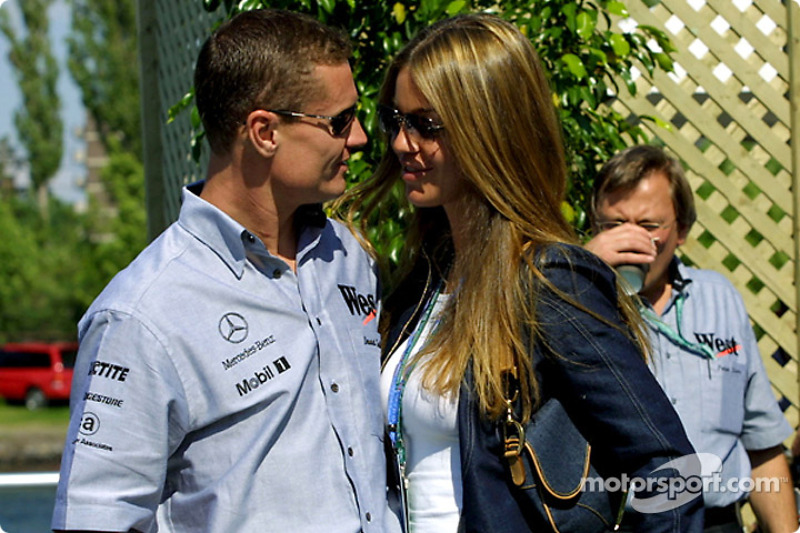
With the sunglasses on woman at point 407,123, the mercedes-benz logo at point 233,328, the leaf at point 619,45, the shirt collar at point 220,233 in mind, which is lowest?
the mercedes-benz logo at point 233,328

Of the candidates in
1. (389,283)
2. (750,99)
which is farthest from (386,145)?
(750,99)

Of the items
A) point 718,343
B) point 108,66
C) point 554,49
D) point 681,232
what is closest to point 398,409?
point 718,343

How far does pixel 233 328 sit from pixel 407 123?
629 millimetres

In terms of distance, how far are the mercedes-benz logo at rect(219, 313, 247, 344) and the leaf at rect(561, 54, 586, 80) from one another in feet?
4.77

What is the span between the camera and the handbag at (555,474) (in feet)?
6.70

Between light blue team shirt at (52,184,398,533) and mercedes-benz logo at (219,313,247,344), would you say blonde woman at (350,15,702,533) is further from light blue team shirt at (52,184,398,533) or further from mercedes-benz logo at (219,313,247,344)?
mercedes-benz logo at (219,313,247,344)

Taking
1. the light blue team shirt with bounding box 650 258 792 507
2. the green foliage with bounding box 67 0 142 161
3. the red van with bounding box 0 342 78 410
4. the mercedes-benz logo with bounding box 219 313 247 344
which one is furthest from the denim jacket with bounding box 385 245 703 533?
the green foliage with bounding box 67 0 142 161

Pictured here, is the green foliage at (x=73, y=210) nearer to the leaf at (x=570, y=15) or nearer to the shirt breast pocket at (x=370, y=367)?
the leaf at (x=570, y=15)

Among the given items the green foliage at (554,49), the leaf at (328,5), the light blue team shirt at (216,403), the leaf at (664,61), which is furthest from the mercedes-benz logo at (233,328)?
the leaf at (664,61)

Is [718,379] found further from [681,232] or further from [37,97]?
[37,97]

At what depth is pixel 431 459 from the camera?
2.20 m

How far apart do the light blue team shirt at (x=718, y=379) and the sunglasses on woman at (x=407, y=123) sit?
1020mm

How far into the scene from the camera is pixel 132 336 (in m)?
1.90

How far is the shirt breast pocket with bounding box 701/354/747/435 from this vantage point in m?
2.93
